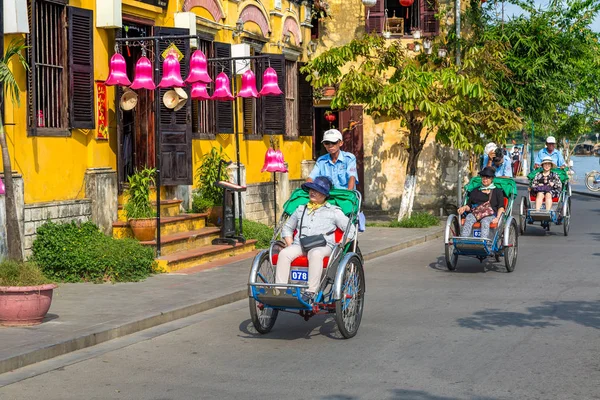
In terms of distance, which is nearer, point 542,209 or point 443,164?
point 542,209

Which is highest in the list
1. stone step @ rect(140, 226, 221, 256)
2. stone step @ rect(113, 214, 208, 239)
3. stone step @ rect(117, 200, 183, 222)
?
stone step @ rect(117, 200, 183, 222)

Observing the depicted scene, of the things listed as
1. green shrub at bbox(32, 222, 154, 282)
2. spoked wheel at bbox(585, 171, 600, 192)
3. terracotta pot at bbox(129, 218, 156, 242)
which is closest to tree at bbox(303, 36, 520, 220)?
terracotta pot at bbox(129, 218, 156, 242)

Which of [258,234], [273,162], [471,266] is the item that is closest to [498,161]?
[471,266]

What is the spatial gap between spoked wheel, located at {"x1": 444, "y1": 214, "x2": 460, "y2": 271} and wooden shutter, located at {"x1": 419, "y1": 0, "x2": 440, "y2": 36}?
42.6 ft

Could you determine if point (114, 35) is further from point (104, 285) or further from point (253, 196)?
point (253, 196)

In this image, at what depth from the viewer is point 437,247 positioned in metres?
19.8

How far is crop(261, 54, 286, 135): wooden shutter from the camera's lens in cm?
2128

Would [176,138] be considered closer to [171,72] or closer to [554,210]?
[171,72]

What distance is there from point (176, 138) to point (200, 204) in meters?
1.35

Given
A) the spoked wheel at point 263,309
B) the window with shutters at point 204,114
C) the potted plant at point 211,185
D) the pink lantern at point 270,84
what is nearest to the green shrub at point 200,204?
the potted plant at point 211,185

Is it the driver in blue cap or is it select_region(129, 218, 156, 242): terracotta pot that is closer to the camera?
the driver in blue cap

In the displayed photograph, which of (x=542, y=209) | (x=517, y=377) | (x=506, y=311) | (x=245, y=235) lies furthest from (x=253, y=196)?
(x=517, y=377)

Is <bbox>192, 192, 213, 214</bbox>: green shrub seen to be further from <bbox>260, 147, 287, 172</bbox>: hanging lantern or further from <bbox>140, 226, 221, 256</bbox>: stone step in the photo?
<bbox>260, 147, 287, 172</bbox>: hanging lantern

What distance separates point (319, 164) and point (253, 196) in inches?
362
